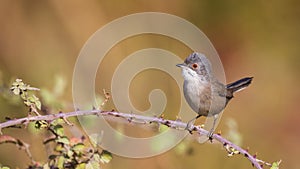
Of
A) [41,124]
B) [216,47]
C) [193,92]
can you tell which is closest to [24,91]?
Answer: [41,124]

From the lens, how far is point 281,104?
630 cm

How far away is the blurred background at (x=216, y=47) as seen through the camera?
5.78 metres

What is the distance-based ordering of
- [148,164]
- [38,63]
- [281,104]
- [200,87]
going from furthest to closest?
1. [281,104]
2. [38,63]
3. [148,164]
4. [200,87]

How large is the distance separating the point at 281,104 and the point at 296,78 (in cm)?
35

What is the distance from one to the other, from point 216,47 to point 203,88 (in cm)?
269

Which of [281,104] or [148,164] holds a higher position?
[281,104]

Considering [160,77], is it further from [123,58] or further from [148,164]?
[148,164]

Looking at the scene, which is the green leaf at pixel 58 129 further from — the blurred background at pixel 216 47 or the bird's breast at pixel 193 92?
the blurred background at pixel 216 47

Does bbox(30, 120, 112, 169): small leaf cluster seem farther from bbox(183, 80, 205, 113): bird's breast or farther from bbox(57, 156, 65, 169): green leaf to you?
bbox(183, 80, 205, 113): bird's breast

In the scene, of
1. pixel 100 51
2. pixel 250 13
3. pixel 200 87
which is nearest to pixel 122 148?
pixel 200 87

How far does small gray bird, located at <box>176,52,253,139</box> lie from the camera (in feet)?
11.5

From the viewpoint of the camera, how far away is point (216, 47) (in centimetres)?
633

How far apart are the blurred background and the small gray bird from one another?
165 centimetres

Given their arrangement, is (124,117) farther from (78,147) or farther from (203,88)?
(203,88)
